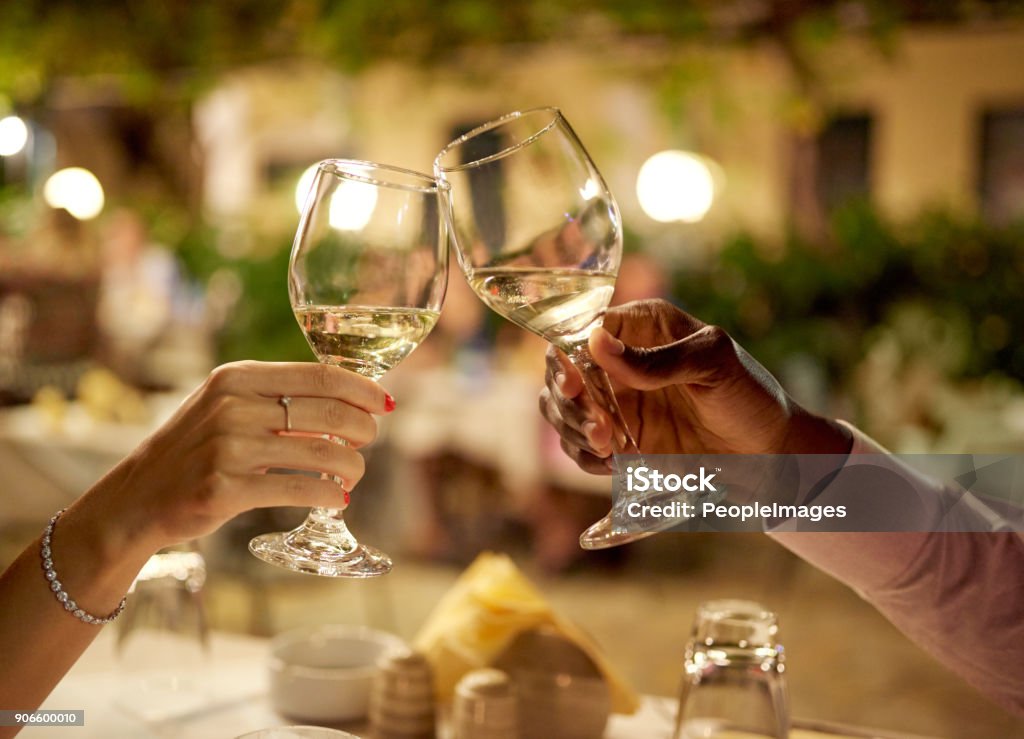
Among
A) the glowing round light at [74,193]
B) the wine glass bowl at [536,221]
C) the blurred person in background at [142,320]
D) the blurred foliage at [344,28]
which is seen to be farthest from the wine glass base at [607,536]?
the glowing round light at [74,193]

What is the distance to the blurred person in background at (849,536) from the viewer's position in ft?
3.28

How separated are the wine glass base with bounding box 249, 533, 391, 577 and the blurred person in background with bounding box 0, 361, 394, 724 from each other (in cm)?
6

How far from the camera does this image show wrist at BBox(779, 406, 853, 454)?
1031 millimetres

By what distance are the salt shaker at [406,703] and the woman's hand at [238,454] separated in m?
0.32

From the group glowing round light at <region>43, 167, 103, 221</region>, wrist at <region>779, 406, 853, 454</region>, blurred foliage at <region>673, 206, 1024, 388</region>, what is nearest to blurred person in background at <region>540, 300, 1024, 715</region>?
wrist at <region>779, 406, 853, 454</region>

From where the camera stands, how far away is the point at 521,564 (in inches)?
201

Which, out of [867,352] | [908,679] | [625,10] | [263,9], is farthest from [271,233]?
[908,679]

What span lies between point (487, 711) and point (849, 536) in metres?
0.42

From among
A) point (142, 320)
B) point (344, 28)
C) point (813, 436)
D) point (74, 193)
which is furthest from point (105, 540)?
point (74, 193)

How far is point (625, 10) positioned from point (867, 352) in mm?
2291

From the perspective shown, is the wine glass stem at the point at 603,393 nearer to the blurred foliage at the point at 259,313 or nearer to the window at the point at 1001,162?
the blurred foliage at the point at 259,313

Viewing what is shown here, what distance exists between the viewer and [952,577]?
3.47ft

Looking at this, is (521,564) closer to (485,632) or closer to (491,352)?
(491,352)

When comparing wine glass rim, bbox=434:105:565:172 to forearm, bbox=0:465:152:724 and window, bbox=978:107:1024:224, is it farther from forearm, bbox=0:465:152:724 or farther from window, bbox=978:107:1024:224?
window, bbox=978:107:1024:224
